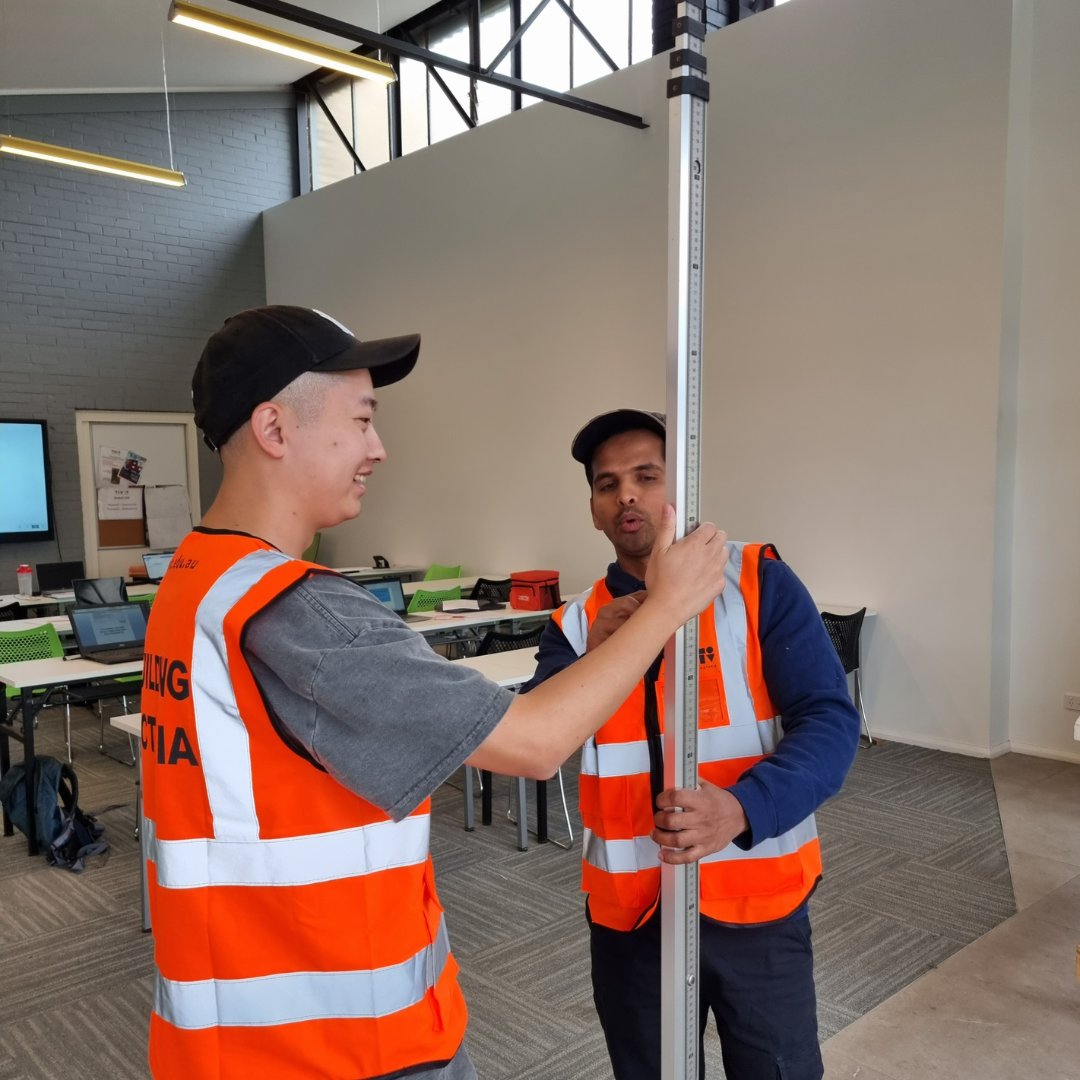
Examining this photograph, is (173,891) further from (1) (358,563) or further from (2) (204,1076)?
(1) (358,563)

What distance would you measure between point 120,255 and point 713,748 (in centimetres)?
955

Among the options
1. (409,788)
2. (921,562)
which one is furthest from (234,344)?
(921,562)

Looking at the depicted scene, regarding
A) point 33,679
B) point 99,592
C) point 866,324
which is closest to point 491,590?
point 99,592

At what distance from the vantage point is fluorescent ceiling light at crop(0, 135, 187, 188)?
268 inches

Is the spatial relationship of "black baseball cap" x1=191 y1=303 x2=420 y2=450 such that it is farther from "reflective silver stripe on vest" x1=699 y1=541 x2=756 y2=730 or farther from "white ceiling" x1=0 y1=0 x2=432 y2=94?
"white ceiling" x1=0 y1=0 x2=432 y2=94

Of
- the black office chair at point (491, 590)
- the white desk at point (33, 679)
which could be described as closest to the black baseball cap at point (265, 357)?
the white desk at point (33, 679)

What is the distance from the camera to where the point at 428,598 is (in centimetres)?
642

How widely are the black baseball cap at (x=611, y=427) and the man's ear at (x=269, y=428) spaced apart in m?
0.62

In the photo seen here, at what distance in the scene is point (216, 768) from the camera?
3.11ft

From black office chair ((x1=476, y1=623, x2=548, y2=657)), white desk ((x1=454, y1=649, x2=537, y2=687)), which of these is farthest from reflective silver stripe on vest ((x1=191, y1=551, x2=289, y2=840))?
black office chair ((x1=476, y1=623, x2=548, y2=657))

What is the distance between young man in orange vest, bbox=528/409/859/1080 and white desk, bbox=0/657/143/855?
3.23m

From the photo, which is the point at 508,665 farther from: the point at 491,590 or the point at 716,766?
the point at 716,766

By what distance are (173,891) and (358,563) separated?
9106mm

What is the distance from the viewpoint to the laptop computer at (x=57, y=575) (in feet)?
27.0
